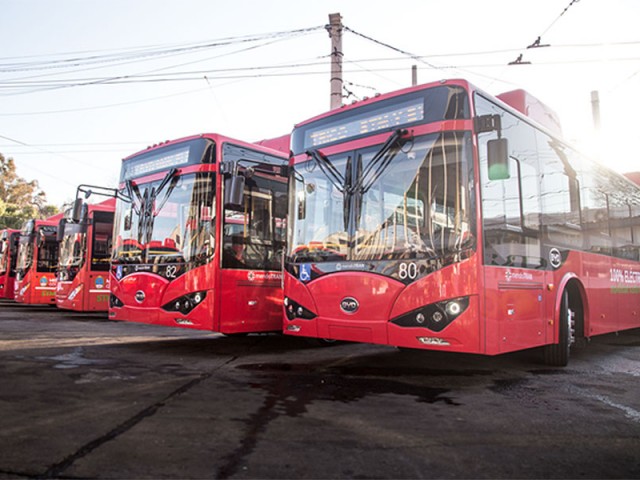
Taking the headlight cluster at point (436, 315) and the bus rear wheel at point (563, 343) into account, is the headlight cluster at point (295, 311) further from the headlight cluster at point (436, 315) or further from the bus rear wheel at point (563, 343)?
the bus rear wheel at point (563, 343)

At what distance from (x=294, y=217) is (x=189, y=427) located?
363 centimetres

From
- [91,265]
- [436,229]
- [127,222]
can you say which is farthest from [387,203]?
[91,265]

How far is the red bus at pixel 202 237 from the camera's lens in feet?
26.2

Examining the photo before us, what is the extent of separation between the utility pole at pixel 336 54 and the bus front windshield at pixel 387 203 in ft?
Answer: 24.1

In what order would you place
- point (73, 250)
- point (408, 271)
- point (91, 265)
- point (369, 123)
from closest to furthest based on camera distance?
point (408, 271) → point (369, 123) → point (91, 265) → point (73, 250)

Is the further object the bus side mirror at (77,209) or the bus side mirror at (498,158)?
the bus side mirror at (77,209)

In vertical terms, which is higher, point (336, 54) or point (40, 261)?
point (336, 54)

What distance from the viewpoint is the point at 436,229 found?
577cm

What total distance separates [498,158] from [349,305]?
7.76 ft

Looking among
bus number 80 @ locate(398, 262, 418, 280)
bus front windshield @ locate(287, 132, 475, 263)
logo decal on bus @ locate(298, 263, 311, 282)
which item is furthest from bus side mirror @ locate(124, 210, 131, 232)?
bus number 80 @ locate(398, 262, 418, 280)

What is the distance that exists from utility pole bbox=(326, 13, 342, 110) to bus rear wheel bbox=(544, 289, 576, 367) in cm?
837

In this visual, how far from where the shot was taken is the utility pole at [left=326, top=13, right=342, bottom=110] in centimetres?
1392

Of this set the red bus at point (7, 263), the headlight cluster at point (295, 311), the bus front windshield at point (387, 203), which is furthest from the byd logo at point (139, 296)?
the red bus at point (7, 263)

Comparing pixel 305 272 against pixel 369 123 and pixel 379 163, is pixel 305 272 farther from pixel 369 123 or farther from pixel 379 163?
pixel 369 123
